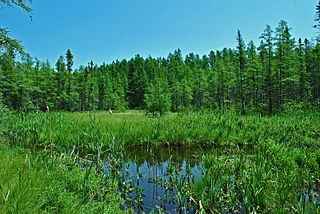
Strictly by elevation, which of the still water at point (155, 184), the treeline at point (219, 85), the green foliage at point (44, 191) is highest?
the treeline at point (219, 85)

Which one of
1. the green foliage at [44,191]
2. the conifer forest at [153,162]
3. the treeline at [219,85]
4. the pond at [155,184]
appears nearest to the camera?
the green foliage at [44,191]

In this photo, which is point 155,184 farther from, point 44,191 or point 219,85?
point 219,85

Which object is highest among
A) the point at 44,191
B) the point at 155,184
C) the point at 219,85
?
the point at 219,85

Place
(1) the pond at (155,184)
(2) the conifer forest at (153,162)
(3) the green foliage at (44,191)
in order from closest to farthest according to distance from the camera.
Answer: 1. (3) the green foliage at (44,191)
2. (2) the conifer forest at (153,162)
3. (1) the pond at (155,184)

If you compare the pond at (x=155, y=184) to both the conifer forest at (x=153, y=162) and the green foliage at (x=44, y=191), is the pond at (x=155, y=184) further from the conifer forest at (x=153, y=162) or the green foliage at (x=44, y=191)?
the green foliage at (x=44, y=191)

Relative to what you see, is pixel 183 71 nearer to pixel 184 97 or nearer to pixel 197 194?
pixel 184 97

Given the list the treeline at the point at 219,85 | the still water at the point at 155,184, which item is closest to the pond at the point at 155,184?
the still water at the point at 155,184

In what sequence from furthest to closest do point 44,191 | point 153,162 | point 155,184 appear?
1. point 153,162
2. point 155,184
3. point 44,191

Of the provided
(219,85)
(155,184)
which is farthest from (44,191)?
(219,85)

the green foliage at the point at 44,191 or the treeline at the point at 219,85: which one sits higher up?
the treeline at the point at 219,85

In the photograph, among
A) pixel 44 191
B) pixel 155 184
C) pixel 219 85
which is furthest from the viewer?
pixel 219 85

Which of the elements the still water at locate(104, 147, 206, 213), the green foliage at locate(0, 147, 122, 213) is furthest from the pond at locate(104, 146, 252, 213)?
the green foliage at locate(0, 147, 122, 213)

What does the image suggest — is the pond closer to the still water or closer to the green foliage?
the still water

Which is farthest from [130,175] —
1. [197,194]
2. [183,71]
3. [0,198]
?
[183,71]
